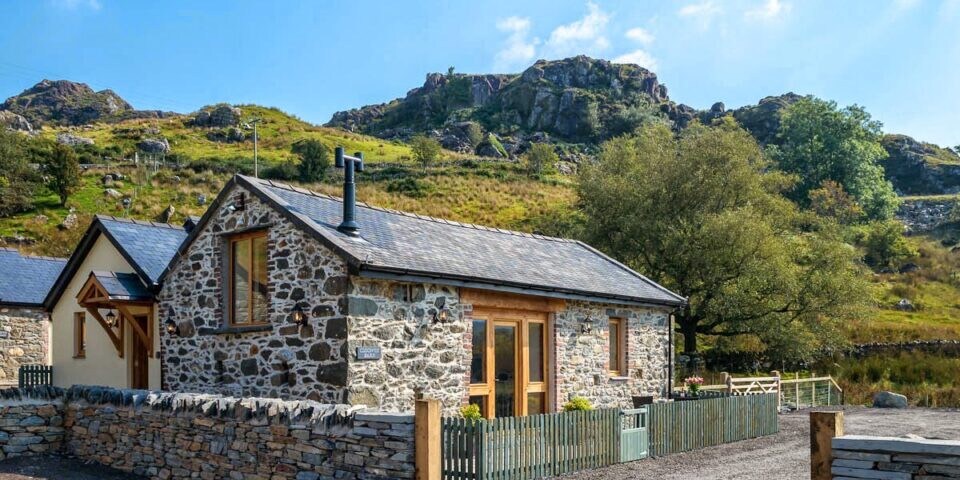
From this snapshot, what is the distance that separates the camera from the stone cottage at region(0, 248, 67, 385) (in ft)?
73.4

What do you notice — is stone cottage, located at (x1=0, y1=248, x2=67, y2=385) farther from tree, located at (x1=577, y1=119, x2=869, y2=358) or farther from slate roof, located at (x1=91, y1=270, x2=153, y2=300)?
tree, located at (x1=577, y1=119, x2=869, y2=358)

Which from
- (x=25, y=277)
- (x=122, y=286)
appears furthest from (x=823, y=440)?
(x=25, y=277)

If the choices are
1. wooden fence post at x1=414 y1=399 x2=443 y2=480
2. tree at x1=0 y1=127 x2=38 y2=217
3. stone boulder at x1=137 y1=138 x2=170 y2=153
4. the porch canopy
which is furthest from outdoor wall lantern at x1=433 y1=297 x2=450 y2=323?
stone boulder at x1=137 y1=138 x2=170 y2=153

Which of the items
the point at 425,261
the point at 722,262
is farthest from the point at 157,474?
the point at 722,262

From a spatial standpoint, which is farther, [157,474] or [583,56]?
[583,56]

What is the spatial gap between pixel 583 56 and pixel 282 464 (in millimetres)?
121878

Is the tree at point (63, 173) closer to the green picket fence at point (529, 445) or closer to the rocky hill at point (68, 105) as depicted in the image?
the green picket fence at point (529, 445)

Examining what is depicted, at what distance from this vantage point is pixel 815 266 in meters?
30.0

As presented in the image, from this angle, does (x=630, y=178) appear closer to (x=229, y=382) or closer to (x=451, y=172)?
(x=229, y=382)

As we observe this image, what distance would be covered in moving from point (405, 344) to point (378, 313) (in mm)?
726

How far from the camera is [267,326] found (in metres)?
12.8

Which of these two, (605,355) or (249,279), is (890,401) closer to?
(605,355)

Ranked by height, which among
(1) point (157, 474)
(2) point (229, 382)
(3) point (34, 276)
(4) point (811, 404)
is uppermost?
(3) point (34, 276)

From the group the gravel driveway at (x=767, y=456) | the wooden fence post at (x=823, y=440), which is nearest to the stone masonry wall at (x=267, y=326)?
the gravel driveway at (x=767, y=456)
